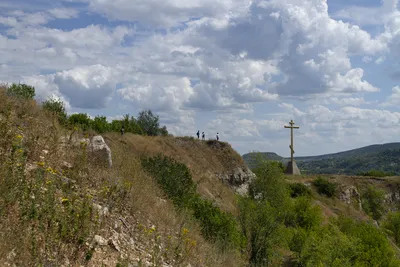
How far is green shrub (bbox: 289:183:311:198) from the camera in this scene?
163 ft

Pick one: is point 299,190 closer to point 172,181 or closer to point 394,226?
point 394,226

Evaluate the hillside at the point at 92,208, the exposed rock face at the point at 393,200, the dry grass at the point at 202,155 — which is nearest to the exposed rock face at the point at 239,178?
the dry grass at the point at 202,155

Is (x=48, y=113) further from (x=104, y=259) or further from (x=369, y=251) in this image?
(x=369, y=251)

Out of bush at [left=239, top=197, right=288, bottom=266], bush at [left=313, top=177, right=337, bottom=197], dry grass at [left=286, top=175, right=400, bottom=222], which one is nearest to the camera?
bush at [left=239, top=197, right=288, bottom=266]

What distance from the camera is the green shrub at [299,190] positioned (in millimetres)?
49800

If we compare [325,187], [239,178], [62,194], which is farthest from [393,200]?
[62,194]

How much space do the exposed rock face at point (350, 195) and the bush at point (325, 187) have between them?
1527 millimetres

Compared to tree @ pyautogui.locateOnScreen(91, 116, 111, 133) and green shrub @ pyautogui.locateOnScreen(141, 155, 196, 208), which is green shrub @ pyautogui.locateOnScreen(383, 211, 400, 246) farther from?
green shrub @ pyautogui.locateOnScreen(141, 155, 196, 208)

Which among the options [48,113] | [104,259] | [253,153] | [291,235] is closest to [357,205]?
[253,153]

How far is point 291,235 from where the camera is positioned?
31938 millimetres

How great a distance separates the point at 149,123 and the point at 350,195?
26820 millimetres

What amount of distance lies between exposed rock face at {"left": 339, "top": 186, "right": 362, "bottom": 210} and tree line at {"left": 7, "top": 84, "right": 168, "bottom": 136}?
23.5 meters

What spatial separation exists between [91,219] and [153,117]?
46.9m

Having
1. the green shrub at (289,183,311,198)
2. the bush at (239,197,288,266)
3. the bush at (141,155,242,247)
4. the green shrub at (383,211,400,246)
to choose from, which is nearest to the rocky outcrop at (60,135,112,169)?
the bush at (141,155,242,247)
